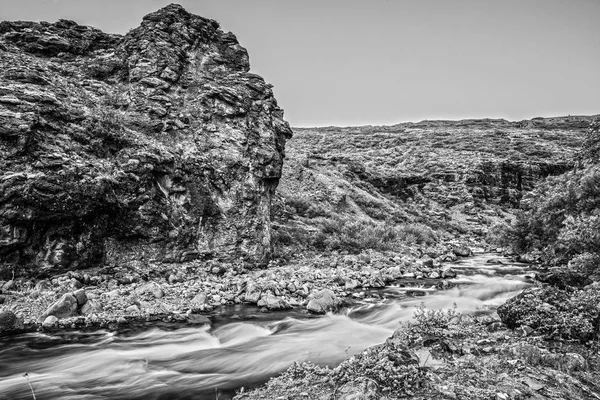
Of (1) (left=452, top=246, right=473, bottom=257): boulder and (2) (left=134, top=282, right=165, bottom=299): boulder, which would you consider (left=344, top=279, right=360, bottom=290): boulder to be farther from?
(1) (left=452, top=246, right=473, bottom=257): boulder

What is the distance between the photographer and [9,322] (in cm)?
751

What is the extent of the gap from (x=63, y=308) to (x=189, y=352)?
3496 millimetres

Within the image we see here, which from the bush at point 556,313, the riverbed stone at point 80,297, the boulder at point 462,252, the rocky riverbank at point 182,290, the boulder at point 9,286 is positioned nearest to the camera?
the bush at point 556,313

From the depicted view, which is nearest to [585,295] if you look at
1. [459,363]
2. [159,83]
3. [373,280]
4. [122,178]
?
[459,363]

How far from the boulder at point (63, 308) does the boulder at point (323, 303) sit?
606 cm

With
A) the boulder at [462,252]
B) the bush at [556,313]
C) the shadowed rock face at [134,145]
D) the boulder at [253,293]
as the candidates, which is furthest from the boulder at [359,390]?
the boulder at [462,252]

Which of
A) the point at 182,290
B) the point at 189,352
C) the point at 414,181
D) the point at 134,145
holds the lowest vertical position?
the point at 189,352

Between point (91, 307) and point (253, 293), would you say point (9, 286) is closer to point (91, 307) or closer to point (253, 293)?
point (91, 307)

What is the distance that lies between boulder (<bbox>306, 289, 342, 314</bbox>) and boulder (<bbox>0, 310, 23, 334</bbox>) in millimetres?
7001

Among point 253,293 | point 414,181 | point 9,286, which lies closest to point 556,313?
point 253,293

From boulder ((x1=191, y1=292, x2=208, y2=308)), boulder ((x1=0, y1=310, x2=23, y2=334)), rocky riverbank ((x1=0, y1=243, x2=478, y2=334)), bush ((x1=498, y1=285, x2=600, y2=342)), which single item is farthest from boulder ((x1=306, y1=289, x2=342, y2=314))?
boulder ((x1=0, y1=310, x2=23, y2=334))

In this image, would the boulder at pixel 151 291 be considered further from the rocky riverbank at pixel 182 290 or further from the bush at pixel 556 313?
the bush at pixel 556 313

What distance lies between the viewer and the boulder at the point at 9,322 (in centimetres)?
743

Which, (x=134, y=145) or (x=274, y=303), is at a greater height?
(x=134, y=145)
